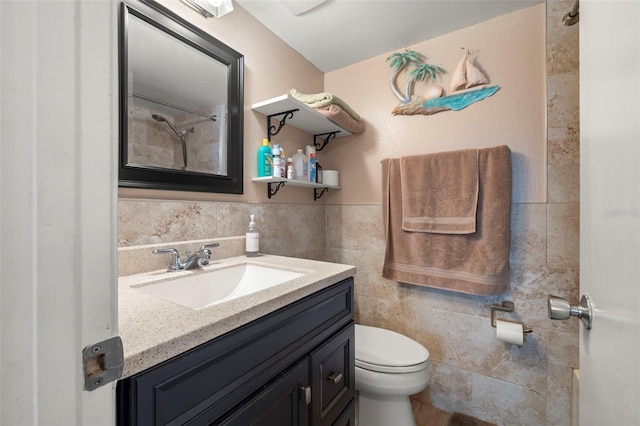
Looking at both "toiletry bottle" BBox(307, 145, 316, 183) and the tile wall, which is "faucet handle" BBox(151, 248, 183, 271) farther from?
"toiletry bottle" BBox(307, 145, 316, 183)

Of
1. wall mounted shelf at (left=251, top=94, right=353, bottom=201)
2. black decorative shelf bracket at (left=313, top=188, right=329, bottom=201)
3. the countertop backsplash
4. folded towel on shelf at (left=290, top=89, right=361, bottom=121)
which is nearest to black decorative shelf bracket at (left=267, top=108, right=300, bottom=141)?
wall mounted shelf at (left=251, top=94, right=353, bottom=201)

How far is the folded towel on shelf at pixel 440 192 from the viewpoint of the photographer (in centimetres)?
133

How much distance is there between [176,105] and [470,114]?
143 centimetres

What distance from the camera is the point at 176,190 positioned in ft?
3.35

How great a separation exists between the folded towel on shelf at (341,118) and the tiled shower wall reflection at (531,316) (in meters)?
0.94

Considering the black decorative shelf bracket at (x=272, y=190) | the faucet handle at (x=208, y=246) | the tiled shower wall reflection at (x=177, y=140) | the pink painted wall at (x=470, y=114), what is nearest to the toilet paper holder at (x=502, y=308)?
the pink painted wall at (x=470, y=114)

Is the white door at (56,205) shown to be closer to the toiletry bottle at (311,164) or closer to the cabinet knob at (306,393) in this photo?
the cabinet knob at (306,393)

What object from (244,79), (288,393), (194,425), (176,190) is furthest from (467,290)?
(244,79)

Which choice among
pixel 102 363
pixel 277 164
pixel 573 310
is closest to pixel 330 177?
pixel 277 164

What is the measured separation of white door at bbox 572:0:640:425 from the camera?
355 mm

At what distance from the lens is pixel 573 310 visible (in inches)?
21.4

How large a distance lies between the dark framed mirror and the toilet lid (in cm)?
100

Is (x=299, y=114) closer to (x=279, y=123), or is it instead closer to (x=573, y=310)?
(x=279, y=123)

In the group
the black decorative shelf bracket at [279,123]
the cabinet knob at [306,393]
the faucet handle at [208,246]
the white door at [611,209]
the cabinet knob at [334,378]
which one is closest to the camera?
the white door at [611,209]
